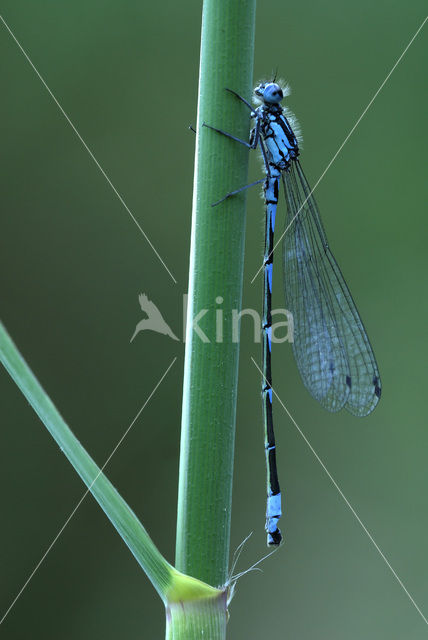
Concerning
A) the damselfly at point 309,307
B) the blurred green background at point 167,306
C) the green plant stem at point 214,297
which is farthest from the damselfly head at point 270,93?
the blurred green background at point 167,306

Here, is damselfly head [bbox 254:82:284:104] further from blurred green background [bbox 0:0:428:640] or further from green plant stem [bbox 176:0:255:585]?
blurred green background [bbox 0:0:428:640]

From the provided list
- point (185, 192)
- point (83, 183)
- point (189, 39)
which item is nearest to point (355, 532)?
point (185, 192)

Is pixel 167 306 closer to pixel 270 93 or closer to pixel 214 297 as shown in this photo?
pixel 270 93

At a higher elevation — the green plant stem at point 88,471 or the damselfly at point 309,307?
the damselfly at point 309,307

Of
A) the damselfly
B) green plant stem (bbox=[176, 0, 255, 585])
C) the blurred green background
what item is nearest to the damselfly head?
the damselfly

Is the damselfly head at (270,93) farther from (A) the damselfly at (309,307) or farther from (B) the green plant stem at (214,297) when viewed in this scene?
(B) the green plant stem at (214,297)

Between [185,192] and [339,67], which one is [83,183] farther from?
[339,67]
